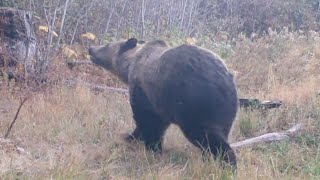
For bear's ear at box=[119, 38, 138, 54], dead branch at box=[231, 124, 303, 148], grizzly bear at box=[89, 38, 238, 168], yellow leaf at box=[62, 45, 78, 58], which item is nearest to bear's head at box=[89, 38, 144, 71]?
bear's ear at box=[119, 38, 138, 54]

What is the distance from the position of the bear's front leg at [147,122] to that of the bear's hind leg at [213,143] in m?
1.01

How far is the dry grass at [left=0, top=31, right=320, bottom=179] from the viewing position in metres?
6.61

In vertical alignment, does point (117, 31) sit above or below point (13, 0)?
below

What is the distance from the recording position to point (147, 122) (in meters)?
7.77

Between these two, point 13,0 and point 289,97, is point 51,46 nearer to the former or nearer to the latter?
point 13,0

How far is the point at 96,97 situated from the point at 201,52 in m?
3.68

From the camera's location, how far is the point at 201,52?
6984mm

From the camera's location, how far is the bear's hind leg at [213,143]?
6.66m

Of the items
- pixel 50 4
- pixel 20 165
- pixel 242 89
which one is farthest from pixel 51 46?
pixel 20 165

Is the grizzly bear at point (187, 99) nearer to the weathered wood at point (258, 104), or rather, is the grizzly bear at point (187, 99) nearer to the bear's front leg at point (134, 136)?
the bear's front leg at point (134, 136)

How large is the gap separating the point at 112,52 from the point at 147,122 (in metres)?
1.78

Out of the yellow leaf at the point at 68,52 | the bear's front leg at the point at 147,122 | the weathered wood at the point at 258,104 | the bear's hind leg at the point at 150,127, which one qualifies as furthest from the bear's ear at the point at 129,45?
the yellow leaf at the point at 68,52

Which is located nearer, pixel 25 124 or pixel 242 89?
pixel 25 124

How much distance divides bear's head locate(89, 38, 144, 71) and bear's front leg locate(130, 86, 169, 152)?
1130mm
